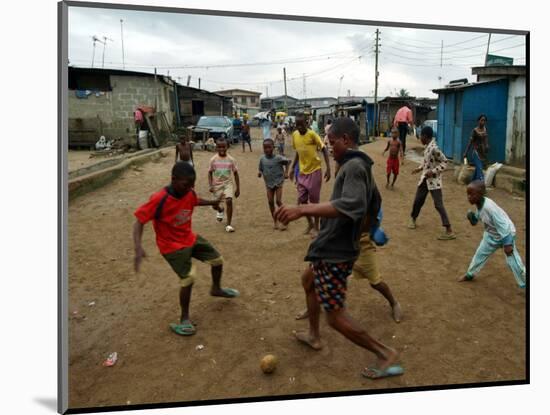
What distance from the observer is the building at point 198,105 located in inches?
171

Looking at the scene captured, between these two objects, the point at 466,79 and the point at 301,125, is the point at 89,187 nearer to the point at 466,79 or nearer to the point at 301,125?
the point at 301,125

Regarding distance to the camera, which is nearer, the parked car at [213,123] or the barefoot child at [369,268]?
the barefoot child at [369,268]

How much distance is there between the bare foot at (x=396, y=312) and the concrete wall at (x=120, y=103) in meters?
2.63

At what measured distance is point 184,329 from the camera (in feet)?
10.4

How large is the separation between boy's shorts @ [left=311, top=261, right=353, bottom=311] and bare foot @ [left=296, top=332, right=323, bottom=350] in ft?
1.77

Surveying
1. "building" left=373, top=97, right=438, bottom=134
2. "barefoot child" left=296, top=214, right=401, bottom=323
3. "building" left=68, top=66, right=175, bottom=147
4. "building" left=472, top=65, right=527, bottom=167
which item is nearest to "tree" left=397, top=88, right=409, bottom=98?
"building" left=373, top=97, right=438, bottom=134

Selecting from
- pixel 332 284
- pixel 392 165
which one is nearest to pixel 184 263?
pixel 332 284

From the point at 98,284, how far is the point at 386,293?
98.3 inches

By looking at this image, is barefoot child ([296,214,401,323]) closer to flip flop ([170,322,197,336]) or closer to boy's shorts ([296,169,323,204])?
flip flop ([170,322,197,336])

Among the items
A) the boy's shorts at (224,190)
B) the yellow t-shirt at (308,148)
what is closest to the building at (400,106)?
the yellow t-shirt at (308,148)

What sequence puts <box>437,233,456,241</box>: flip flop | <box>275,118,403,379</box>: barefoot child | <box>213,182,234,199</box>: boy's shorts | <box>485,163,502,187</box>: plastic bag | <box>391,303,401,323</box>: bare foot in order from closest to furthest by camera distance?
<box>275,118,403,379</box>: barefoot child → <box>391,303,401,323</box>: bare foot → <box>485,163,502,187</box>: plastic bag → <box>437,233,456,241</box>: flip flop → <box>213,182,234,199</box>: boy's shorts

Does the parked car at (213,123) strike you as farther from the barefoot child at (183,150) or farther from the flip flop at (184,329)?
the flip flop at (184,329)

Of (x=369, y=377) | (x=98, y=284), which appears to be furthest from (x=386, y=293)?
(x=98, y=284)

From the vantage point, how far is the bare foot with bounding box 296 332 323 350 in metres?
3.04
